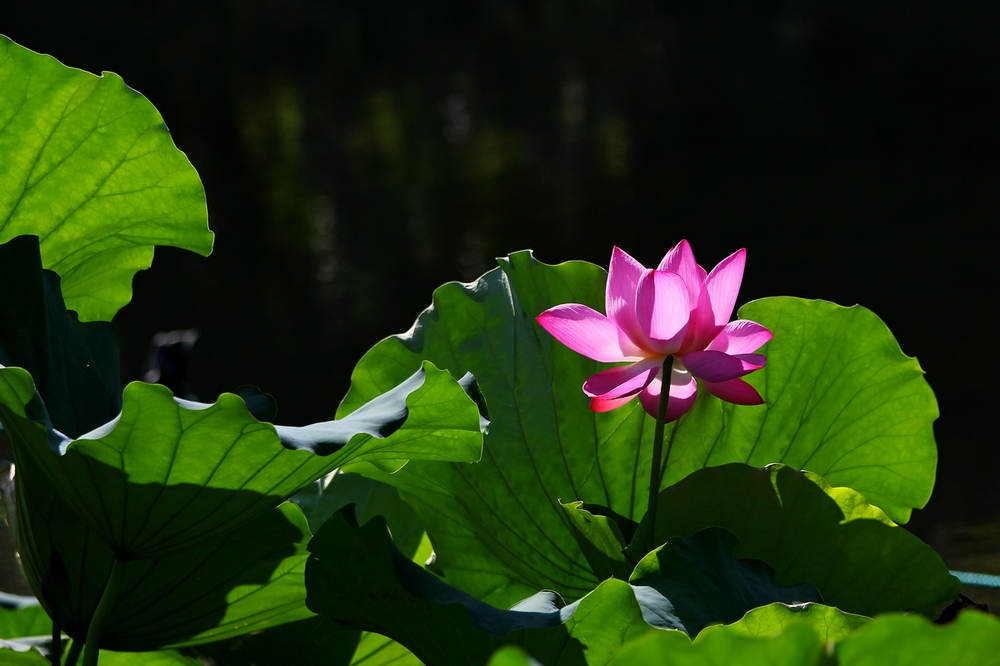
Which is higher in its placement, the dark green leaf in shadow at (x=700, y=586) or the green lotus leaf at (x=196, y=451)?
the green lotus leaf at (x=196, y=451)

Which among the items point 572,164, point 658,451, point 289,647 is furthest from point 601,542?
point 572,164

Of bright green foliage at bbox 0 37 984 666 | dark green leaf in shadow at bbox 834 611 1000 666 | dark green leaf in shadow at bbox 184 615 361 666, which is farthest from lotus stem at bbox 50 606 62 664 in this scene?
dark green leaf in shadow at bbox 834 611 1000 666

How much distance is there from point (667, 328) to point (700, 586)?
0.38 ft

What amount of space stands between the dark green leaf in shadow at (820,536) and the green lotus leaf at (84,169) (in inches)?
10.7

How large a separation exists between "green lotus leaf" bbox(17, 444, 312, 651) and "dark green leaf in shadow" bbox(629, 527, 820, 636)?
17 centimetres

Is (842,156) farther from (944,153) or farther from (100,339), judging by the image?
(100,339)

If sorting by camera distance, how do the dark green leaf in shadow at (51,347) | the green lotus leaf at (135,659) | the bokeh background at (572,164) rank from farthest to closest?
the bokeh background at (572,164), the green lotus leaf at (135,659), the dark green leaf in shadow at (51,347)

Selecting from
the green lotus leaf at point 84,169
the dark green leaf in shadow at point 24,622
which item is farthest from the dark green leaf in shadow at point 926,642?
the dark green leaf in shadow at point 24,622

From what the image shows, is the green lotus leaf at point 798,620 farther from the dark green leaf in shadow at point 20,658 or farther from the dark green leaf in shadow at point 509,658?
the dark green leaf in shadow at point 20,658

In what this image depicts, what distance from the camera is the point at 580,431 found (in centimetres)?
59

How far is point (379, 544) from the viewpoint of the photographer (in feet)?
1.51

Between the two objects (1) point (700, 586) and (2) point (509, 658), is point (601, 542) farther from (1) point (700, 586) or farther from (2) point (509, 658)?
(2) point (509, 658)

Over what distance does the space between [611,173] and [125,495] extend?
6.71 meters

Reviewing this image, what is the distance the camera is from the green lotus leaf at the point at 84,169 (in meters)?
0.55
